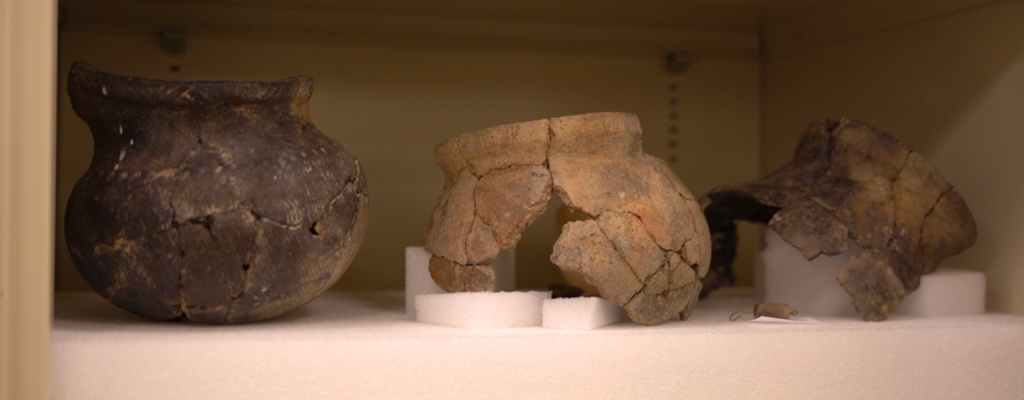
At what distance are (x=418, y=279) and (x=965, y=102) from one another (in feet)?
4.08

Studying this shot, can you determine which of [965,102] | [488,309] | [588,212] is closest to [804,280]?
[965,102]

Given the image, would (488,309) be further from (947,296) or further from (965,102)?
(965,102)

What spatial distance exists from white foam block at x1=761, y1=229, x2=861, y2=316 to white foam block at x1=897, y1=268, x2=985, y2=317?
0.12 meters

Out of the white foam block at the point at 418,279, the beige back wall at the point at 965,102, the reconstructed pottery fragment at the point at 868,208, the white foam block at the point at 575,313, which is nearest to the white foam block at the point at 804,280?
the reconstructed pottery fragment at the point at 868,208

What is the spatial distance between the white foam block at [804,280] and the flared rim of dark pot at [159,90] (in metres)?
1.13

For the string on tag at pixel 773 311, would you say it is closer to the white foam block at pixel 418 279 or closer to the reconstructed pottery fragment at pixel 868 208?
the reconstructed pottery fragment at pixel 868 208

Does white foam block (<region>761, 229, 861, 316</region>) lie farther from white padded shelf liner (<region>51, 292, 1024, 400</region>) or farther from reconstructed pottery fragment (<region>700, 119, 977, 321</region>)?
white padded shelf liner (<region>51, 292, 1024, 400</region>)

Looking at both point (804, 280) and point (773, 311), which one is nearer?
point (773, 311)

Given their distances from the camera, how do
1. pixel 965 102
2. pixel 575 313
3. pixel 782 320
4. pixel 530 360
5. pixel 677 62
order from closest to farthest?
1. pixel 530 360
2. pixel 575 313
3. pixel 782 320
4. pixel 965 102
5. pixel 677 62

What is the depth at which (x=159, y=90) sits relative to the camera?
1.54m

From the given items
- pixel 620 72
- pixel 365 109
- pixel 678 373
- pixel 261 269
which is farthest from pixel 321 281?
pixel 620 72

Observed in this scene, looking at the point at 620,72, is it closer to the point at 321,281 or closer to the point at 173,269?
the point at 321,281

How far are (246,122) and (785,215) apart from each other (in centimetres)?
103

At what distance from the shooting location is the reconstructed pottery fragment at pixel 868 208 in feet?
5.71
